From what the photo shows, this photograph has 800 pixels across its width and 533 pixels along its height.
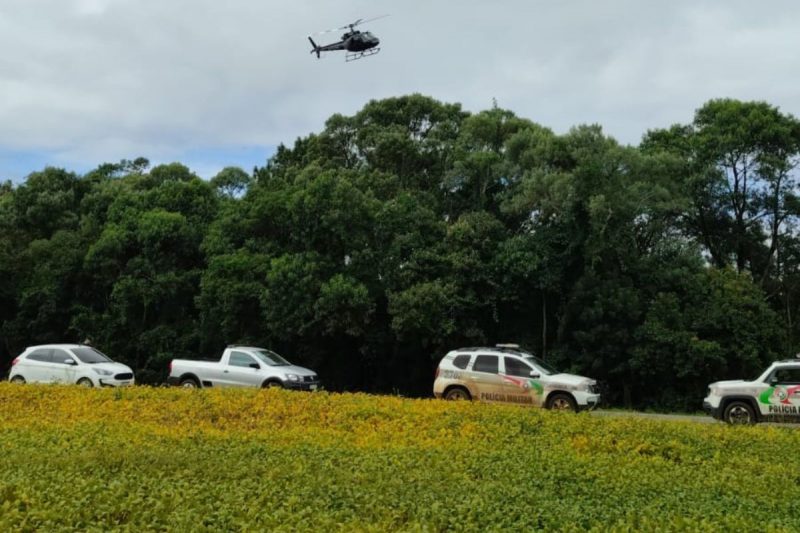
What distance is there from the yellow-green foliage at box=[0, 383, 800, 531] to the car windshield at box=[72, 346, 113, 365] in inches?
304

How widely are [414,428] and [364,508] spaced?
18.4ft

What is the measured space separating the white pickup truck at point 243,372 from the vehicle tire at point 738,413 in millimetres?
10498

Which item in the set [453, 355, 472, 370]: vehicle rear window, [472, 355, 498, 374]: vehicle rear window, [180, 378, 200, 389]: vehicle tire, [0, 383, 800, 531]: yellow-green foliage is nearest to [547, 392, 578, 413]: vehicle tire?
[472, 355, 498, 374]: vehicle rear window

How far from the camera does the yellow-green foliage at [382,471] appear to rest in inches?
209

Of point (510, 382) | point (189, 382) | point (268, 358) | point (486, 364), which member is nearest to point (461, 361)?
point (486, 364)

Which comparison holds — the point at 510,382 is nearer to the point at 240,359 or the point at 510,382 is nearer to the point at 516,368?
the point at 516,368

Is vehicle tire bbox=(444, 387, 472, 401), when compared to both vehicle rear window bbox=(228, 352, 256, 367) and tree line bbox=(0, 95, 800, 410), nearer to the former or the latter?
vehicle rear window bbox=(228, 352, 256, 367)

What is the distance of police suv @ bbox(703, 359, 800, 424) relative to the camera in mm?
14781

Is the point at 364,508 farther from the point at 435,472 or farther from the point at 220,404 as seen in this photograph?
the point at 220,404

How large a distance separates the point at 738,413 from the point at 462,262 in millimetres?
12288

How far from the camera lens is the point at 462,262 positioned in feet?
85.7

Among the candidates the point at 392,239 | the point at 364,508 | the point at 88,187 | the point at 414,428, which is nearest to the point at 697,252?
the point at 392,239

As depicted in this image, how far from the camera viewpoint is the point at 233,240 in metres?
29.2

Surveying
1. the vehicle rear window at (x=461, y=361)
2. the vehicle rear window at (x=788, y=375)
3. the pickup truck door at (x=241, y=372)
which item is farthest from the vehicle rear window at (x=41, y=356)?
the vehicle rear window at (x=788, y=375)
